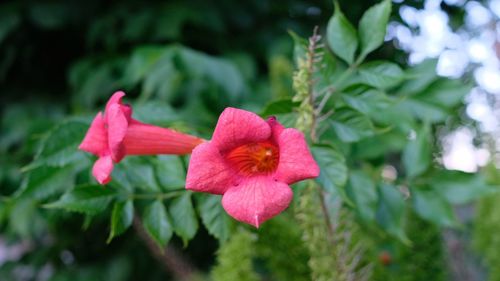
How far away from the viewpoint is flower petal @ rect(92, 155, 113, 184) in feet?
2.37

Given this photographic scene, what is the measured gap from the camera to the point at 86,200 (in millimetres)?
881

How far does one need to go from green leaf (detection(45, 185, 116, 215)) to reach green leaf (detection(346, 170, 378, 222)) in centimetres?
40

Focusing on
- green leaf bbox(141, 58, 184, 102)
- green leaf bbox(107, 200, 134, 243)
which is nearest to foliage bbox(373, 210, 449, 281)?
green leaf bbox(107, 200, 134, 243)

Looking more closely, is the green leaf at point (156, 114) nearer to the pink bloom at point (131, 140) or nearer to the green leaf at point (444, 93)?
the pink bloom at point (131, 140)

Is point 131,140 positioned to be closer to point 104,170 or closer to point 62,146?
point 104,170

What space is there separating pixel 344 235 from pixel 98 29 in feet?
5.51

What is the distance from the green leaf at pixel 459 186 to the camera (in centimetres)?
106

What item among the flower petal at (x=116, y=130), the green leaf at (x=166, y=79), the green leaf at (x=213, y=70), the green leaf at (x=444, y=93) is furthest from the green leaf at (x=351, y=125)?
the green leaf at (x=166, y=79)

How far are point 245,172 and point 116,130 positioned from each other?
0.18 metres

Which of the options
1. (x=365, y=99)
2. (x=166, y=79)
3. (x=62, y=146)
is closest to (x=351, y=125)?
(x=365, y=99)

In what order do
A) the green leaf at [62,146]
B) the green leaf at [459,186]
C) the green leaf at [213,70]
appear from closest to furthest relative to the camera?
1. the green leaf at [62,146]
2. the green leaf at [459,186]
3. the green leaf at [213,70]

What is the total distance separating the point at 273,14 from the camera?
2480 millimetres

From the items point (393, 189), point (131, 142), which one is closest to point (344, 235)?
point (393, 189)

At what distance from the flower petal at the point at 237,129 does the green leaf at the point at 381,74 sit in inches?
10.5
